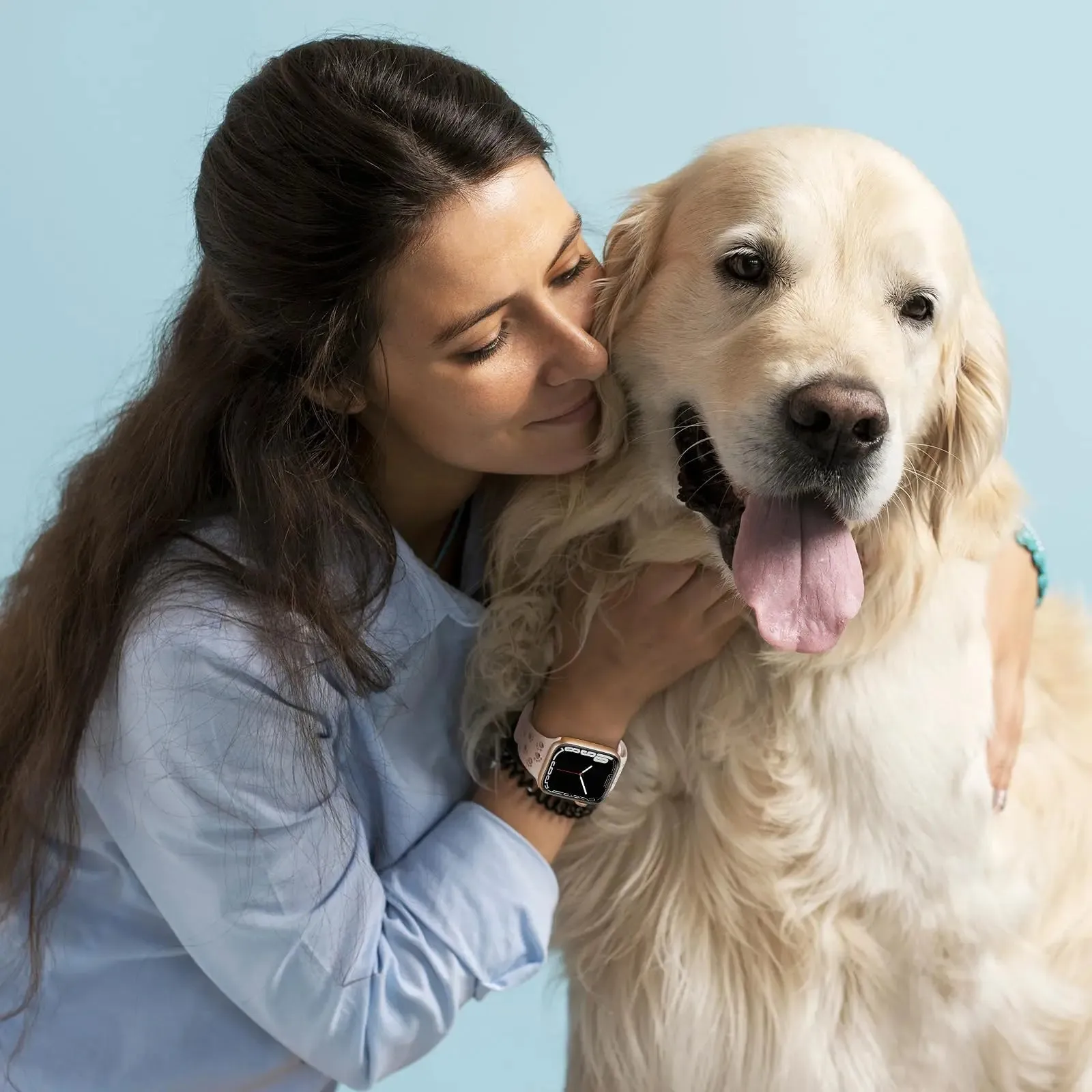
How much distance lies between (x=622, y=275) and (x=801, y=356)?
1.09 feet

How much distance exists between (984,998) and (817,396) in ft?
2.65

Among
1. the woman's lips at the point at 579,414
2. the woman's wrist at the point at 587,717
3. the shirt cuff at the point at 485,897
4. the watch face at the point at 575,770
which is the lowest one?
the shirt cuff at the point at 485,897

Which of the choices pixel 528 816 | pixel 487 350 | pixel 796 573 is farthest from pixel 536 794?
pixel 487 350

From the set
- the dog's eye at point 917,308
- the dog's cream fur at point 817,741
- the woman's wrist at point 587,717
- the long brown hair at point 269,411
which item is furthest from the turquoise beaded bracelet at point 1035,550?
the long brown hair at point 269,411

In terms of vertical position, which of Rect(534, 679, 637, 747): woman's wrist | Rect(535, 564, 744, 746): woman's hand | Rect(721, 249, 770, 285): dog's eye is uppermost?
Rect(721, 249, 770, 285): dog's eye

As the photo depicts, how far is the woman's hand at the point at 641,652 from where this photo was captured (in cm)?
166

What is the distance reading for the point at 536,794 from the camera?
1662mm

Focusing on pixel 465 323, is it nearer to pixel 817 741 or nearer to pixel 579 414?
pixel 579 414

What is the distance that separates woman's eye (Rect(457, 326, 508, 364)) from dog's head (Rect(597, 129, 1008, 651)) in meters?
0.19

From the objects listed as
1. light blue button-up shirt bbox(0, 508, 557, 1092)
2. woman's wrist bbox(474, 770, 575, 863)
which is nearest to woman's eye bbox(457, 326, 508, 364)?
light blue button-up shirt bbox(0, 508, 557, 1092)

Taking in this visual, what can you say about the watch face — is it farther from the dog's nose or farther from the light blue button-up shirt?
the dog's nose

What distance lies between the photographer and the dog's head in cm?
150

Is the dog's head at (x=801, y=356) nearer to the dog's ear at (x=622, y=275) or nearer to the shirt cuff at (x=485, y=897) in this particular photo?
the dog's ear at (x=622, y=275)

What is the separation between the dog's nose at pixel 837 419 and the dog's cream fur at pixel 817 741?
7cm
